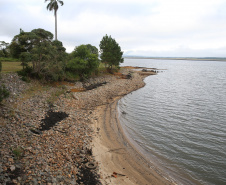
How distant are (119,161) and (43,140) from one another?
6.54m

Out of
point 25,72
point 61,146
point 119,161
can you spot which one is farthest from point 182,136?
point 25,72

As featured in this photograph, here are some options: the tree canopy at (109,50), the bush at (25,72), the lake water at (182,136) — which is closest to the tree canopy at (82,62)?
the bush at (25,72)

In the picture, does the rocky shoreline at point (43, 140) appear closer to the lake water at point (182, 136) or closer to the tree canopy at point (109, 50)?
the lake water at point (182, 136)

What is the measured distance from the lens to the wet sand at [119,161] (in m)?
11.1

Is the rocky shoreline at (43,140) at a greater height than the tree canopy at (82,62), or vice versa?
the tree canopy at (82,62)

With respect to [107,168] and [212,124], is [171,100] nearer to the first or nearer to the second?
[212,124]

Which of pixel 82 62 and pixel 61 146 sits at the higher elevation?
pixel 82 62

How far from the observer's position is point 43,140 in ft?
40.8

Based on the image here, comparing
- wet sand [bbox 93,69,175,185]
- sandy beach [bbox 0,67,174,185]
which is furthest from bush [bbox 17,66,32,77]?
wet sand [bbox 93,69,175,185]

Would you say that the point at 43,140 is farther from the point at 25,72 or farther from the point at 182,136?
the point at 25,72

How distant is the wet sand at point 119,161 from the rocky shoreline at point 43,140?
0.72 meters

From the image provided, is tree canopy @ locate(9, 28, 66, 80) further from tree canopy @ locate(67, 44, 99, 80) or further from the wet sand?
the wet sand

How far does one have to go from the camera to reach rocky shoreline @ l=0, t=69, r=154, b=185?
911 cm

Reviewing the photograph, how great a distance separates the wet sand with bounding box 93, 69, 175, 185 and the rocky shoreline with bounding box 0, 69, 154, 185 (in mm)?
717
